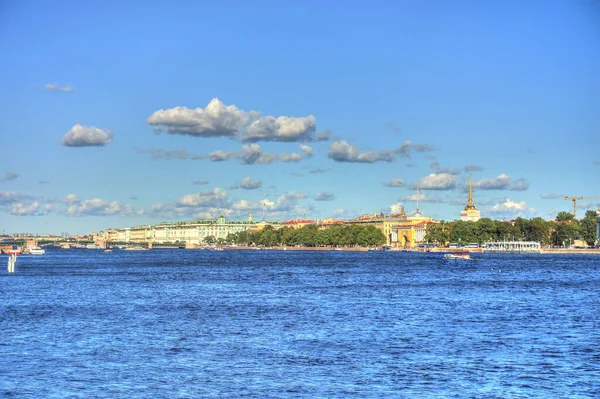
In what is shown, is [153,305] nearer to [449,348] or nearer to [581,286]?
[449,348]

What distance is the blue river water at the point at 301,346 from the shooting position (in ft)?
68.5

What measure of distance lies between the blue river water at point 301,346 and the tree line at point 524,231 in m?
124

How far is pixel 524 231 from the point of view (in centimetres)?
16975

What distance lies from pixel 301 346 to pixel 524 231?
14848cm

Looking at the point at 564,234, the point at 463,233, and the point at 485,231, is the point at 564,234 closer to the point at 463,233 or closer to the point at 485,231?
the point at 485,231

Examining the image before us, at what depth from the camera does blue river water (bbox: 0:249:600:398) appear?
20891 mm

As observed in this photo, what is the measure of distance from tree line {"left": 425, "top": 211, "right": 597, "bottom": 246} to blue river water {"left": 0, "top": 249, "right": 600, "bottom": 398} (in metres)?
124

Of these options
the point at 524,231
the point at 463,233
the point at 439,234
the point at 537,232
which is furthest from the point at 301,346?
the point at 439,234

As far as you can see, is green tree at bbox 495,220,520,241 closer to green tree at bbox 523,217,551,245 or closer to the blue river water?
green tree at bbox 523,217,551,245

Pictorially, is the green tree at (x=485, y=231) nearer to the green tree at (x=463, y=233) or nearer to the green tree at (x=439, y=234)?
the green tree at (x=463, y=233)

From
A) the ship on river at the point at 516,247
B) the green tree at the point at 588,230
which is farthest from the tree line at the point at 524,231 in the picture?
the ship on river at the point at 516,247

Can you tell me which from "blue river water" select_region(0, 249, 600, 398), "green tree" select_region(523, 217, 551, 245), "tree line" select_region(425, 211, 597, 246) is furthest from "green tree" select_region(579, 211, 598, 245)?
"blue river water" select_region(0, 249, 600, 398)

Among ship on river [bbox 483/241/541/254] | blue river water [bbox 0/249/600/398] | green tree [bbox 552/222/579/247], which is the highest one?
green tree [bbox 552/222/579/247]

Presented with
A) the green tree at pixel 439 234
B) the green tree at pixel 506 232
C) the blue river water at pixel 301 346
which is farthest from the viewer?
the green tree at pixel 439 234
